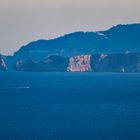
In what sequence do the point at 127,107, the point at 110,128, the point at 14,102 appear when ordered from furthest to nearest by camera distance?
the point at 14,102, the point at 127,107, the point at 110,128

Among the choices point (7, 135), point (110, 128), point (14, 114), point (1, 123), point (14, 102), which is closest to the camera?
point (7, 135)

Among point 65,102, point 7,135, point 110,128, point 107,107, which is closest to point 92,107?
point 107,107

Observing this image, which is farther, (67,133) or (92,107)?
(92,107)

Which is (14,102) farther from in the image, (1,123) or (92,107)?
(1,123)

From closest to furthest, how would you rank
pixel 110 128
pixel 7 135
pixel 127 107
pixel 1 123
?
pixel 7 135, pixel 110 128, pixel 1 123, pixel 127 107

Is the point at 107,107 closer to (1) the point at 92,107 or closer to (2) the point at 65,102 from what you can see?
(1) the point at 92,107

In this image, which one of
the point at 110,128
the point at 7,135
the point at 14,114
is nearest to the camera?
the point at 7,135

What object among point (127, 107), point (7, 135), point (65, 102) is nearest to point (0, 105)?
point (65, 102)

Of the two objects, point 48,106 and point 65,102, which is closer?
point 48,106
